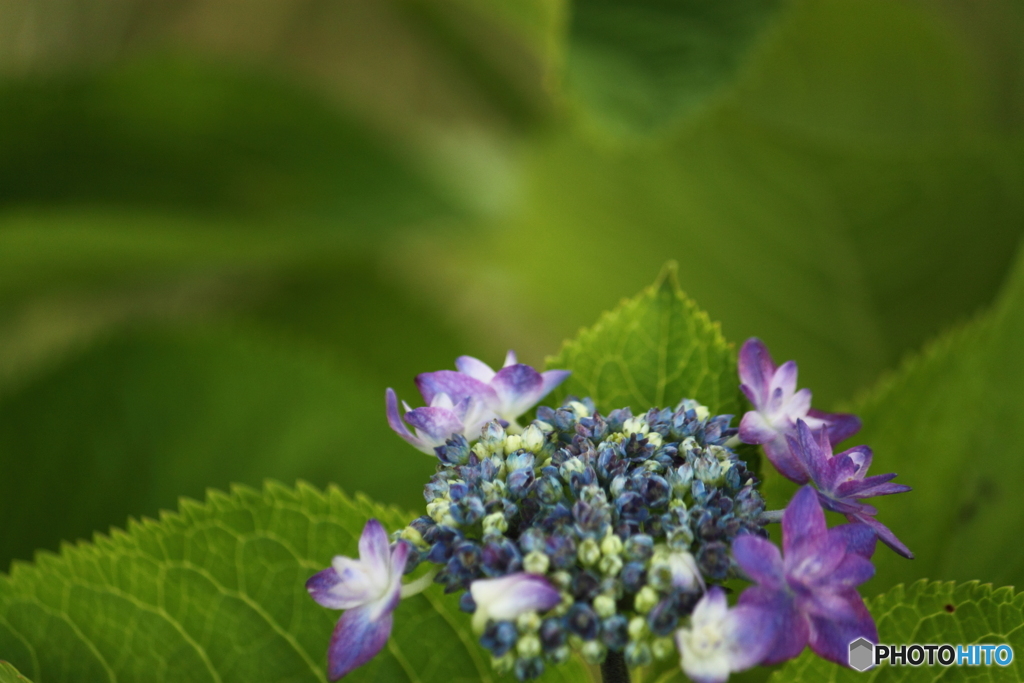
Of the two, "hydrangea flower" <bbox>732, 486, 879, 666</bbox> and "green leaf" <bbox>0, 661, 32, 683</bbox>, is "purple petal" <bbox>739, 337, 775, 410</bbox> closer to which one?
"hydrangea flower" <bbox>732, 486, 879, 666</bbox>

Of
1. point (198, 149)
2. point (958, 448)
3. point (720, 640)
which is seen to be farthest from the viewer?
point (198, 149)

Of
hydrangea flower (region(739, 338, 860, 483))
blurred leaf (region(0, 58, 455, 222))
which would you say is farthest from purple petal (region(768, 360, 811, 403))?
blurred leaf (region(0, 58, 455, 222))

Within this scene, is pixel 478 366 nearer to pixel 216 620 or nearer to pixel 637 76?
pixel 216 620

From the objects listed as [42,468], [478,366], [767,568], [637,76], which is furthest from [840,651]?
[42,468]

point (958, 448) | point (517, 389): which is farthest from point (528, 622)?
point (958, 448)

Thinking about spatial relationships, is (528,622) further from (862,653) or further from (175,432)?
(175,432)

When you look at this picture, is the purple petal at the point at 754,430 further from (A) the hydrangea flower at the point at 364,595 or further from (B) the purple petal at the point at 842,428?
(A) the hydrangea flower at the point at 364,595
